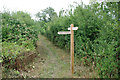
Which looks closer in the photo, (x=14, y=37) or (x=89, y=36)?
(x=89, y=36)

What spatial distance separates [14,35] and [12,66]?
2767 mm

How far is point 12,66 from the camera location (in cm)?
483

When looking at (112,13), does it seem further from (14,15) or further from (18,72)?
(14,15)

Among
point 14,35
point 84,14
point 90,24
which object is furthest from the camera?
point 14,35

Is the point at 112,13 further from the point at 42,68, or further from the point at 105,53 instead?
the point at 42,68

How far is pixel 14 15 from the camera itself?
335 inches

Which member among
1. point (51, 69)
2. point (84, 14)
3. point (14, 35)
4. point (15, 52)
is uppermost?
point (84, 14)

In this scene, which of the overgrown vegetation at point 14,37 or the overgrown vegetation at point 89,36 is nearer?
the overgrown vegetation at point 89,36

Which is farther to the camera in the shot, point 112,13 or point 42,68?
point 42,68

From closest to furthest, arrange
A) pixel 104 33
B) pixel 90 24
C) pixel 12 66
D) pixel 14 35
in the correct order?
pixel 104 33 → pixel 12 66 → pixel 90 24 → pixel 14 35

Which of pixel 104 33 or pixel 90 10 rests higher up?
pixel 90 10

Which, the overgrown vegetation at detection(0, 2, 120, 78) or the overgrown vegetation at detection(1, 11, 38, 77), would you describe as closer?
the overgrown vegetation at detection(0, 2, 120, 78)

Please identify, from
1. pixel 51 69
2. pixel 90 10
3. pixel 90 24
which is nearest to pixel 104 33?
pixel 90 24

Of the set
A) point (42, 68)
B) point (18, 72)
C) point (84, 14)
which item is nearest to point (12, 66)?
point (18, 72)
